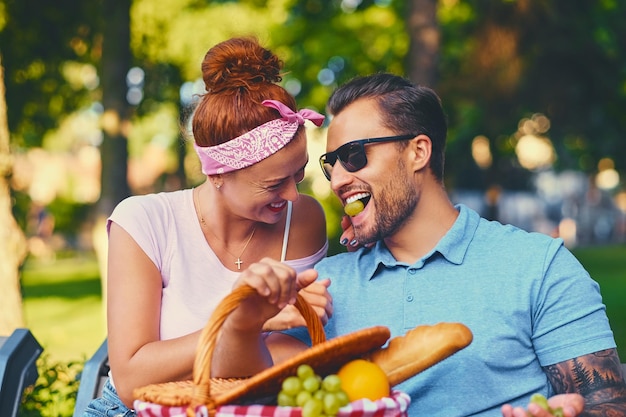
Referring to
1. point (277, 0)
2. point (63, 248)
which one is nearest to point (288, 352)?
point (277, 0)

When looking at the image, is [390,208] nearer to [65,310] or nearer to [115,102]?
[115,102]

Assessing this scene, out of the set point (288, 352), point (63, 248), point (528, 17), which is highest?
point (528, 17)

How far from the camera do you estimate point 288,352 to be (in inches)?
119

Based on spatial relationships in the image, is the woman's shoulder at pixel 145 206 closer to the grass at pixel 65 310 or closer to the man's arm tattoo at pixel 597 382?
the man's arm tattoo at pixel 597 382

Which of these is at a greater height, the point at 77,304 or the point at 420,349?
the point at 420,349

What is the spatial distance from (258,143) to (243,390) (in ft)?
4.27

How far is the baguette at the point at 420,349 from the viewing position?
7.61 feet

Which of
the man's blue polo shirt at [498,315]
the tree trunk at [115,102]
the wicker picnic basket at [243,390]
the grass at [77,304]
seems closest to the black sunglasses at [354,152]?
the man's blue polo shirt at [498,315]

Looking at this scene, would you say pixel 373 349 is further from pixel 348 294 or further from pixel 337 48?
pixel 337 48

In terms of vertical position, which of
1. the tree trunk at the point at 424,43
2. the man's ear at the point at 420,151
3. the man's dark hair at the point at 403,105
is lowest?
the man's ear at the point at 420,151

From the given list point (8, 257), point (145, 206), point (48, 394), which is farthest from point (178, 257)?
point (8, 257)

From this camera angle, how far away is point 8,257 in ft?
22.8

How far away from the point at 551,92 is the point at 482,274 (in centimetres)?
1590

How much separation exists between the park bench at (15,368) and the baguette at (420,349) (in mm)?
2105
